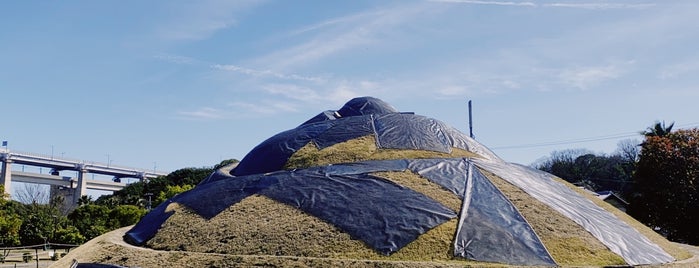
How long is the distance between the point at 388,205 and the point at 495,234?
1.99m

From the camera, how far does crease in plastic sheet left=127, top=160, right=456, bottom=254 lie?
10.3m

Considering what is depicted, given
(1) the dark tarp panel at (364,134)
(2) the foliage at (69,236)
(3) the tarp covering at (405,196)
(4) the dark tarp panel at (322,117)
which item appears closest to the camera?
(3) the tarp covering at (405,196)

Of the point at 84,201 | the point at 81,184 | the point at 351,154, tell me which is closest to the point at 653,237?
the point at 351,154

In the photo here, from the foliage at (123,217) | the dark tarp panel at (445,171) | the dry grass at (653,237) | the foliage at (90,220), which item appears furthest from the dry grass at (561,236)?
the foliage at (90,220)

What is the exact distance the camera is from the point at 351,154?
13742 millimetres

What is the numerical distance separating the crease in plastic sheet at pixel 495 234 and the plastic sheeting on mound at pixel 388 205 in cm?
2

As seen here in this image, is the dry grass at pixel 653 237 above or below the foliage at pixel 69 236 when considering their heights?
above

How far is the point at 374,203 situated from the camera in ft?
36.1

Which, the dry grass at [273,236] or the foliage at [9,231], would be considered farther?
the foliage at [9,231]

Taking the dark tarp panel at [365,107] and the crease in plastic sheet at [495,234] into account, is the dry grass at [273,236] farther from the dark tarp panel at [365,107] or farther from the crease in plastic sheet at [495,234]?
the dark tarp panel at [365,107]

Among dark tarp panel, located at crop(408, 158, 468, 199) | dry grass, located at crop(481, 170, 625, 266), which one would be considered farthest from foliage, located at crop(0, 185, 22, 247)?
dry grass, located at crop(481, 170, 625, 266)

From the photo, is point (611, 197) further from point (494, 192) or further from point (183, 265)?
point (183, 265)

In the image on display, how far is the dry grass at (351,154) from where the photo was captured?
1361 cm

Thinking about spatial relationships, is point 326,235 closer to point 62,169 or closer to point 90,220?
point 90,220
